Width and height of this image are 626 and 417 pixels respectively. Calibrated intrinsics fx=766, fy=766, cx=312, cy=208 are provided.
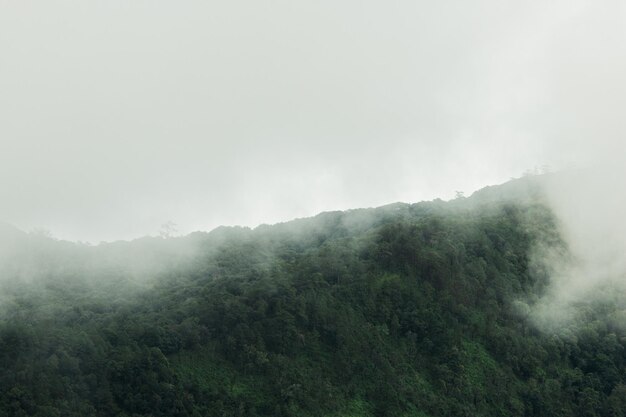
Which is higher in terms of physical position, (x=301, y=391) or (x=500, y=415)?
(x=301, y=391)

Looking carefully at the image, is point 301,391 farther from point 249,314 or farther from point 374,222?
point 374,222

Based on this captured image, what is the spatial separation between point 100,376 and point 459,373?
68.6 feet

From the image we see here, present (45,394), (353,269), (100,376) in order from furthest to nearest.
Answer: (353,269), (100,376), (45,394)

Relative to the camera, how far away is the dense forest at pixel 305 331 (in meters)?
39.4

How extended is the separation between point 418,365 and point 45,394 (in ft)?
71.9

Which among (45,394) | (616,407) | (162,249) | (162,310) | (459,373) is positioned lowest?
(616,407)

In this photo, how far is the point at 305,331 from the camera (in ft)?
152

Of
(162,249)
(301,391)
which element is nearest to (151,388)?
(301,391)

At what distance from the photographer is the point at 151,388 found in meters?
39.3

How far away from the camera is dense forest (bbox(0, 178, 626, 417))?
129 feet

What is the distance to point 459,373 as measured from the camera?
4603 centimetres

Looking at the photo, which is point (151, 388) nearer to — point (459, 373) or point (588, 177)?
point (459, 373)

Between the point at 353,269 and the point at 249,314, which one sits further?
the point at 353,269

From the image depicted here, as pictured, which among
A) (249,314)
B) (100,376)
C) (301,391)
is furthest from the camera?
(249,314)
